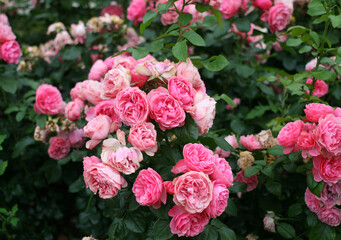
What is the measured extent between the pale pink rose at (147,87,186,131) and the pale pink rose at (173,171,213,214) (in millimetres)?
201

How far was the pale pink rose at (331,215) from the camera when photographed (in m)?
1.47

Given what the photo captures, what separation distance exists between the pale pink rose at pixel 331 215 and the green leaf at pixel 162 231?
2.18ft

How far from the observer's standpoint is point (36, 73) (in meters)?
2.66

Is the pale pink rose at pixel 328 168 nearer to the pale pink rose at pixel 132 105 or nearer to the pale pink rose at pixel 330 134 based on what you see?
the pale pink rose at pixel 330 134

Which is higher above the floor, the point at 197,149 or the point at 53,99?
the point at 197,149

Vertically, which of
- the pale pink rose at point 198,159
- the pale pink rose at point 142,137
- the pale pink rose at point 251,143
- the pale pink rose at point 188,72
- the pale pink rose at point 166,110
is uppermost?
the pale pink rose at point 188,72

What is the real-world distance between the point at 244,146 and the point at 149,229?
59 centimetres

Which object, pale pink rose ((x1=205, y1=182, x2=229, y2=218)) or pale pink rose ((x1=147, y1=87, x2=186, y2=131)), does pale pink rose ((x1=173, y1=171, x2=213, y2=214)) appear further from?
pale pink rose ((x1=147, y1=87, x2=186, y2=131))

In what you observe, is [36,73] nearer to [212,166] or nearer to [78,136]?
[78,136]

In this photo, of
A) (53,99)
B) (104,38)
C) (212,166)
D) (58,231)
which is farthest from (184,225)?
(58,231)

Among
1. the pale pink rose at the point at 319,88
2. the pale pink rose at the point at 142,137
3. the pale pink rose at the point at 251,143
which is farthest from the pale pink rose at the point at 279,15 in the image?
the pale pink rose at the point at 142,137

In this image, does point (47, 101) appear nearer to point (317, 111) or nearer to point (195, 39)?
point (195, 39)

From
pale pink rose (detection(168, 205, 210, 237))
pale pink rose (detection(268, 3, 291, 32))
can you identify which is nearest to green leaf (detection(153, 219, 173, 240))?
pale pink rose (detection(168, 205, 210, 237))

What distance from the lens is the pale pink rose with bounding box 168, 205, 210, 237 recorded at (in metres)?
1.21
